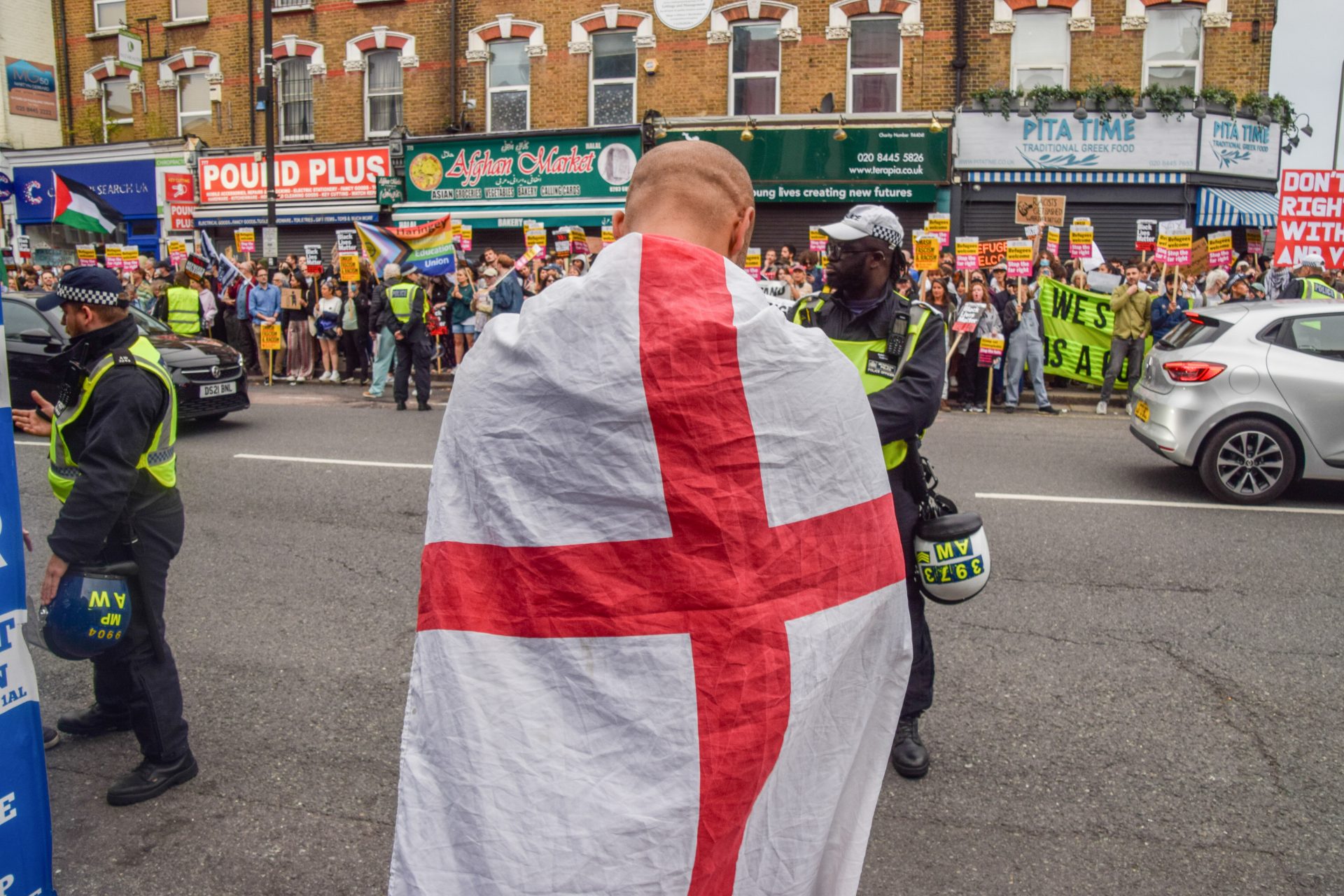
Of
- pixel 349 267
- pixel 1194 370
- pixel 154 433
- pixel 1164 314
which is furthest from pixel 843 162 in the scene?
pixel 154 433

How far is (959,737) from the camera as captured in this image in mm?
4320

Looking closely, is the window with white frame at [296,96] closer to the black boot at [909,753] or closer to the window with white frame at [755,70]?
the window with white frame at [755,70]

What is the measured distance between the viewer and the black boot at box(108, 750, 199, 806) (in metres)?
3.83

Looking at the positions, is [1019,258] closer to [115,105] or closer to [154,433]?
[154,433]

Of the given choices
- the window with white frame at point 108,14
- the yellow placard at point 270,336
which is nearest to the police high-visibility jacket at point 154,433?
the yellow placard at point 270,336

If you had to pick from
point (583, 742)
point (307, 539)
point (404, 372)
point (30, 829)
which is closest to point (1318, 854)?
point (583, 742)

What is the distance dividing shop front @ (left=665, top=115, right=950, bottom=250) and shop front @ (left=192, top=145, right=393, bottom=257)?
287 inches

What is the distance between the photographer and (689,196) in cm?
181

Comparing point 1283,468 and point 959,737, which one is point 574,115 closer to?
point 1283,468

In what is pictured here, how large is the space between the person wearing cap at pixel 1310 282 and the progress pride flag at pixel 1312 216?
4.8 inches

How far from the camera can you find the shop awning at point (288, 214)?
25000mm

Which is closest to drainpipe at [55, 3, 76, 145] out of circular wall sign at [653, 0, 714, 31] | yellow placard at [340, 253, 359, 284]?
yellow placard at [340, 253, 359, 284]

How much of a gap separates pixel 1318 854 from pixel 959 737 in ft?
4.02

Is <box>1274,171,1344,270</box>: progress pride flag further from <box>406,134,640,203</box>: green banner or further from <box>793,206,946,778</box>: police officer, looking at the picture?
<box>793,206,946,778</box>: police officer
